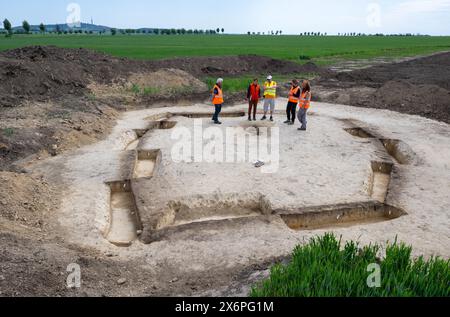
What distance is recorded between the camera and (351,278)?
4035 mm

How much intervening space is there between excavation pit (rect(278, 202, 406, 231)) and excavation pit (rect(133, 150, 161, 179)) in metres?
4.65

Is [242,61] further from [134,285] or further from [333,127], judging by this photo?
[134,285]

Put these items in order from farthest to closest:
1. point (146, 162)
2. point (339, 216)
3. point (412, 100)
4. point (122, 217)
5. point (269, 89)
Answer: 1. point (412, 100)
2. point (269, 89)
3. point (146, 162)
4. point (122, 217)
5. point (339, 216)

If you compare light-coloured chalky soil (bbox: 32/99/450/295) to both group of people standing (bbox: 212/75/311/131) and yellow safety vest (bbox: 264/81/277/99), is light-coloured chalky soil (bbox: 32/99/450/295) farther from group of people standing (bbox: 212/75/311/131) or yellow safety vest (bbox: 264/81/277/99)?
yellow safety vest (bbox: 264/81/277/99)

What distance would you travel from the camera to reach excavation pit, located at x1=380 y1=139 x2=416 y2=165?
11.3 m

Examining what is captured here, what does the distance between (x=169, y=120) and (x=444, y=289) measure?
1293 centimetres

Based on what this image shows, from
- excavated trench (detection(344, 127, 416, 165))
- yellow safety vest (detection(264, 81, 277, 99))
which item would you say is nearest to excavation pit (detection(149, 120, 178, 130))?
yellow safety vest (detection(264, 81, 277, 99))

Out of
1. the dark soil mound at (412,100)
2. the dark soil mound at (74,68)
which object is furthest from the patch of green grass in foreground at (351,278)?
the dark soil mound at (74,68)

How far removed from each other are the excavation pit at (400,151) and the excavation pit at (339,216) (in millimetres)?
3667

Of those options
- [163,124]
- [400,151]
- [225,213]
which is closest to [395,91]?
A: [400,151]

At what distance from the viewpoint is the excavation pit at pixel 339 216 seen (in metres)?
7.70

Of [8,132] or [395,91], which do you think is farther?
[395,91]

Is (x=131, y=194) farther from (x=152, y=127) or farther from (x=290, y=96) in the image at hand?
(x=290, y=96)

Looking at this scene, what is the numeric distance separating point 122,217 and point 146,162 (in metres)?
3.44
